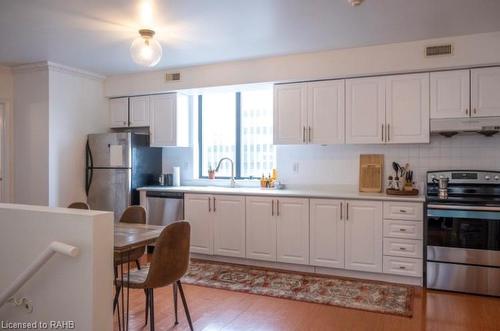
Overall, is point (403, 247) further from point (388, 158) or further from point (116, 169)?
point (116, 169)

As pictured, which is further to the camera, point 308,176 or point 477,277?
point 308,176

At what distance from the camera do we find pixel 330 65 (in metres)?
4.05

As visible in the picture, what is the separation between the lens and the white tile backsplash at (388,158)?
153 inches

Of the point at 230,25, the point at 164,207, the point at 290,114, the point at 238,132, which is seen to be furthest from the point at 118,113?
the point at 230,25

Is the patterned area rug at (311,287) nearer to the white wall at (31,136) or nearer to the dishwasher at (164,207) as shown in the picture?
the dishwasher at (164,207)

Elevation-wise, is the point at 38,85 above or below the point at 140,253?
above

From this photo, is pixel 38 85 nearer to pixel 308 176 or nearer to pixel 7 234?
pixel 7 234

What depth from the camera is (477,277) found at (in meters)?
3.36

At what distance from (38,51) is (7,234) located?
249 cm

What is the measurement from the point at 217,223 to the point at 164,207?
782mm

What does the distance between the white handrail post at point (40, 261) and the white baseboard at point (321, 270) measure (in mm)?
2490

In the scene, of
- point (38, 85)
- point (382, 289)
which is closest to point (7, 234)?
point (38, 85)

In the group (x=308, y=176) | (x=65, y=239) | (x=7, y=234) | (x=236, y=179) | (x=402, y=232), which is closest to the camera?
(x=65, y=239)

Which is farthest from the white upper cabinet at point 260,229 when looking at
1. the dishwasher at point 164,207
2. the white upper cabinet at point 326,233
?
the dishwasher at point 164,207
